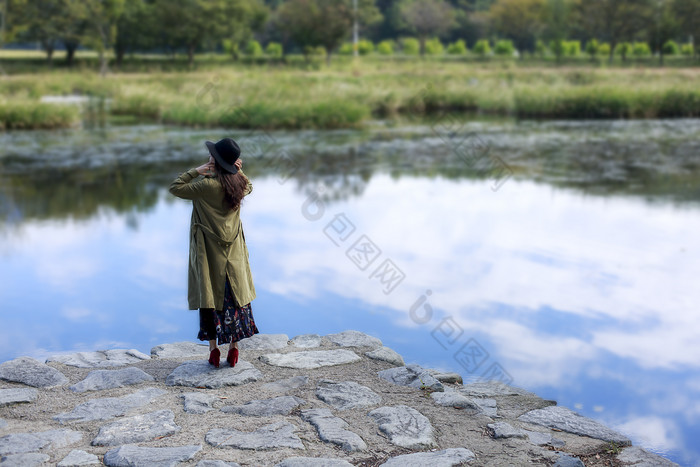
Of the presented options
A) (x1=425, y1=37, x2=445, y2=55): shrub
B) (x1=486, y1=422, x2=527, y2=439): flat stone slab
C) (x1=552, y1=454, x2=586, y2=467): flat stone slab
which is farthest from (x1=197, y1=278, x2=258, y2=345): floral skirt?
(x1=425, y1=37, x2=445, y2=55): shrub

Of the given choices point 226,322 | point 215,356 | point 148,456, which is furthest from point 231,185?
point 148,456

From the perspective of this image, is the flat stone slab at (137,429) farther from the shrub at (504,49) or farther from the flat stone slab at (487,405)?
the shrub at (504,49)

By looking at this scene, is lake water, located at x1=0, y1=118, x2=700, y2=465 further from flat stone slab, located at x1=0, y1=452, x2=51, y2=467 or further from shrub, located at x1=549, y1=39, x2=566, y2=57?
shrub, located at x1=549, y1=39, x2=566, y2=57

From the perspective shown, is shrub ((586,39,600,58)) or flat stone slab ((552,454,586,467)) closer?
flat stone slab ((552,454,586,467))

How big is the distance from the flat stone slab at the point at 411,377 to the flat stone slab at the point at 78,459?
2042 millimetres

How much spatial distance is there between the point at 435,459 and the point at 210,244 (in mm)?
2010

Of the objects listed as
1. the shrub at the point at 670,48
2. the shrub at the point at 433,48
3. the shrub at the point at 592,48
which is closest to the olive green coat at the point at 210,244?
the shrub at the point at 592,48

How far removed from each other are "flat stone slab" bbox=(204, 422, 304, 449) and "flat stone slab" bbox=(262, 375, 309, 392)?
63 centimetres

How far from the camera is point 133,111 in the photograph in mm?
25703

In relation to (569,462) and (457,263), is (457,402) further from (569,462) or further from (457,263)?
(457,263)

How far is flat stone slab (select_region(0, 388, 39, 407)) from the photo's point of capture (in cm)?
459

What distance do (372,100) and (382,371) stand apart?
2148 centimetres

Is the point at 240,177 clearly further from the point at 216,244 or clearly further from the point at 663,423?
the point at 663,423

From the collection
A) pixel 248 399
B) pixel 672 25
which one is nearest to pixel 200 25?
pixel 672 25
